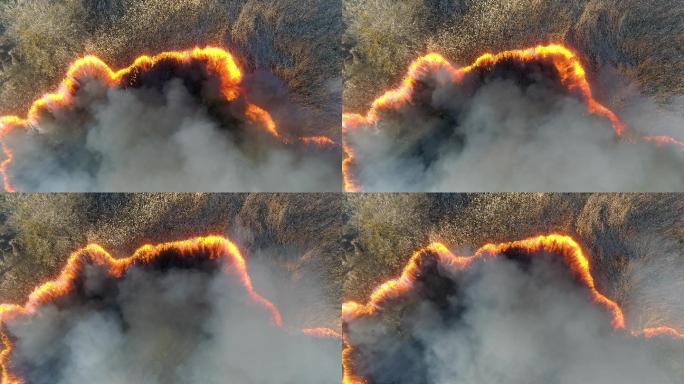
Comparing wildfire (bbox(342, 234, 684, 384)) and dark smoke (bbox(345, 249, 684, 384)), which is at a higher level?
wildfire (bbox(342, 234, 684, 384))

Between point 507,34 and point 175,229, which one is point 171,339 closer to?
point 175,229

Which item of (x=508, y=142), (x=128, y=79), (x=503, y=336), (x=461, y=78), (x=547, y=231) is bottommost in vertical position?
(x=503, y=336)

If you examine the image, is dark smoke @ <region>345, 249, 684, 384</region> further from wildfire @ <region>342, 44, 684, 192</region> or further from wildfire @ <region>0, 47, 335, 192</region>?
wildfire @ <region>0, 47, 335, 192</region>

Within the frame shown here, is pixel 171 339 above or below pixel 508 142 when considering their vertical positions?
below

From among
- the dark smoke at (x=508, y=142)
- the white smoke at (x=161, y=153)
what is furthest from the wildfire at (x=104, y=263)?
the dark smoke at (x=508, y=142)

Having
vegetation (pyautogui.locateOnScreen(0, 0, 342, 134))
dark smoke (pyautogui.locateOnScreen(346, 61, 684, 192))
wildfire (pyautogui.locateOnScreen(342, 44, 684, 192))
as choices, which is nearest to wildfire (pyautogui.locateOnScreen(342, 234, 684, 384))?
dark smoke (pyautogui.locateOnScreen(346, 61, 684, 192))

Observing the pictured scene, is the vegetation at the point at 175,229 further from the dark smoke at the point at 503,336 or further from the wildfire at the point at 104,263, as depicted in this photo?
the dark smoke at the point at 503,336

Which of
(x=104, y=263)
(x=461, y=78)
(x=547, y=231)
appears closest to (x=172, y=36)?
(x=104, y=263)
